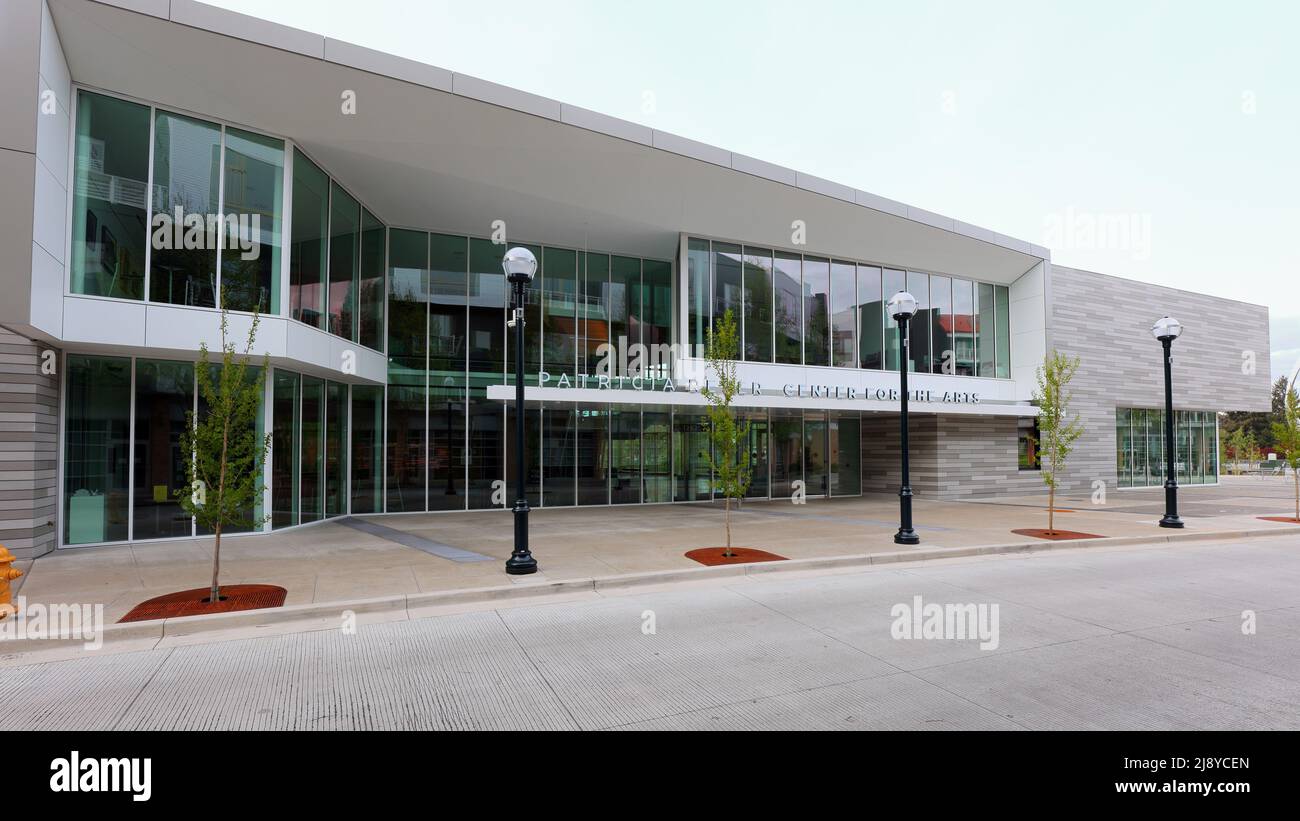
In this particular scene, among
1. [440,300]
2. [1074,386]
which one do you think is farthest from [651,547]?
[1074,386]

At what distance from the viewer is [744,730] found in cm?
447

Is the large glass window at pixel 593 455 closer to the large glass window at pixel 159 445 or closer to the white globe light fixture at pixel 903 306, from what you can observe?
the white globe light fixture at pixel 903 306

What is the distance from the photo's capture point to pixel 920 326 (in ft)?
76.4

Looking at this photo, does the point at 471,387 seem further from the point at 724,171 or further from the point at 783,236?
the point at 783,236

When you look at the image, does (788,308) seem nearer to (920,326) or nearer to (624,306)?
(624,306)

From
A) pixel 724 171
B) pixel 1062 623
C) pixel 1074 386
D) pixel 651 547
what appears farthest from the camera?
pixel 1074 386

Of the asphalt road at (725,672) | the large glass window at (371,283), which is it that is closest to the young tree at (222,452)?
the asphalt road at (725,672)

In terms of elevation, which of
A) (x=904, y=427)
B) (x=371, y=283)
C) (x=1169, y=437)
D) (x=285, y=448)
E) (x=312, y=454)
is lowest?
(x=312, y=454)

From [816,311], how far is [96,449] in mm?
18493

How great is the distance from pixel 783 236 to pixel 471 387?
10.2 meters

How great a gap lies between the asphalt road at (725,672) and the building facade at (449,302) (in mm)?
7565

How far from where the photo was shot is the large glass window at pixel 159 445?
1244cm

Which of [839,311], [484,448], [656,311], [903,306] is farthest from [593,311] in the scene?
[903,306]

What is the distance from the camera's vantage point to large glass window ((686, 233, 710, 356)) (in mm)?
19203
